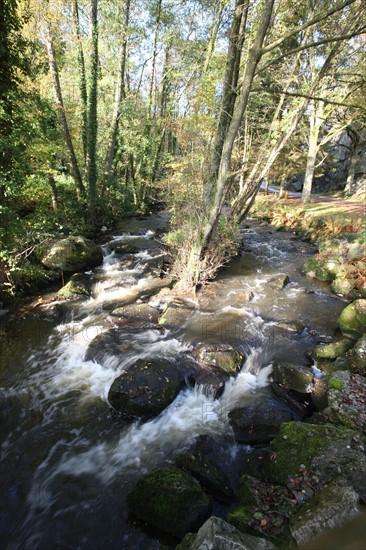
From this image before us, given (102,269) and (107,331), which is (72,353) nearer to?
(107,331)

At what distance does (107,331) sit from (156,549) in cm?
494

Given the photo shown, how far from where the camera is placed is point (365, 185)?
26.4 metres

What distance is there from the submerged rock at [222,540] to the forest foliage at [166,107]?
7.59 m

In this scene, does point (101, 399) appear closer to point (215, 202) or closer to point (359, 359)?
point (359, 359)

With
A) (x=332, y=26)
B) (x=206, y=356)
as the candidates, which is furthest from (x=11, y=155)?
(x=332, y=26)

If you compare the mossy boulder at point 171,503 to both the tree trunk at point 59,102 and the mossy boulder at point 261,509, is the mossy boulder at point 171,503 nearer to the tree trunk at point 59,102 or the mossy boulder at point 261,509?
the mossy boulder at point 261,509

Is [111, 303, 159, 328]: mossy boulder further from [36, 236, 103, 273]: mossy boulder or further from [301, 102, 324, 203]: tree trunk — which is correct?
[301, 102, 324, 203]: tree trunk

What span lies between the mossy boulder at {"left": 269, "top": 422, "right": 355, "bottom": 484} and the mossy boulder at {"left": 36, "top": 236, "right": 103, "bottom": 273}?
371 inches

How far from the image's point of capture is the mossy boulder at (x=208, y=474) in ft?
14.0

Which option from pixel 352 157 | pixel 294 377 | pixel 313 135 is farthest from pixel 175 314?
pixel 352 157

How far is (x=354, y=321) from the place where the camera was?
7684 mm

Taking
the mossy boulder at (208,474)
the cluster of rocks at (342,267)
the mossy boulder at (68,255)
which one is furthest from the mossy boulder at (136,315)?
the cluster of rocks at (342,267)

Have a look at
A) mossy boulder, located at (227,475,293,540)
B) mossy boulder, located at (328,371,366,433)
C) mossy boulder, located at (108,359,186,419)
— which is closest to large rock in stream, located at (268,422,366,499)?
mossy boulder, located at (227,475,293,540)

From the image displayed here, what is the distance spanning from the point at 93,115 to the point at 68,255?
7817 mm
